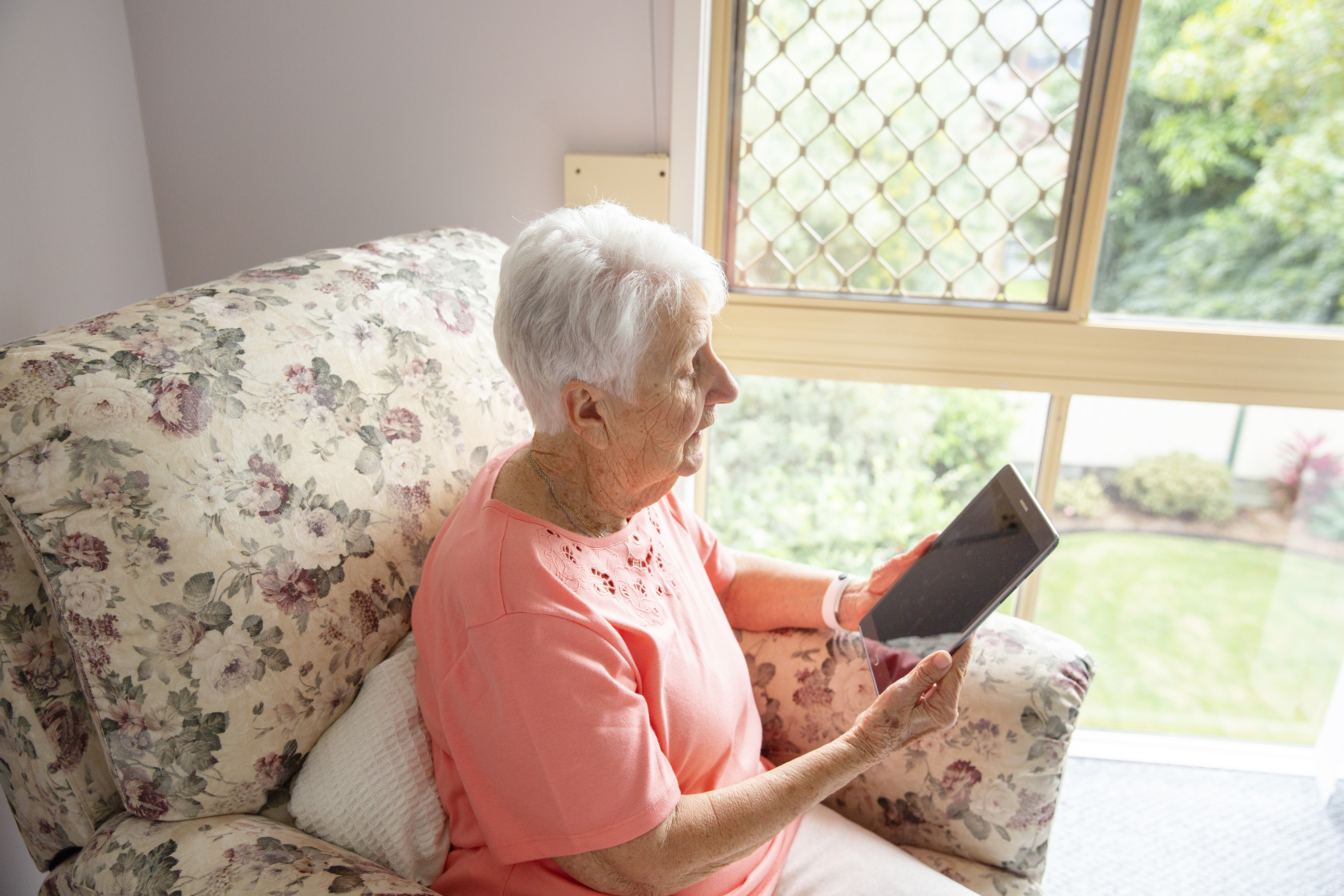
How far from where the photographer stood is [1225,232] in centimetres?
160

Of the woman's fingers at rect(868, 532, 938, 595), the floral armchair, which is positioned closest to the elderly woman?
the floral armchair

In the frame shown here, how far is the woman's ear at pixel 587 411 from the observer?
0.89 metres

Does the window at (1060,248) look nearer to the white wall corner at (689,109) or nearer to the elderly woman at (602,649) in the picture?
the white wall corner at (689,109)

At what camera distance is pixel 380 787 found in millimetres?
867

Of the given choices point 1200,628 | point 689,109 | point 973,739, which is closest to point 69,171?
point 689,109

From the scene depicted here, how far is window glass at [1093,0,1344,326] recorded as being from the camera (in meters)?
1.49

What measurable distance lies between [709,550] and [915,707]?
1.29ft

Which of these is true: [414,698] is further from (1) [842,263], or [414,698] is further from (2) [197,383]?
(1) [842,263]

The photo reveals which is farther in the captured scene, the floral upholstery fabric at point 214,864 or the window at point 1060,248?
the window at point 1060,248

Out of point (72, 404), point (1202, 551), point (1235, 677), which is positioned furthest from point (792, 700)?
point (1235, 677)

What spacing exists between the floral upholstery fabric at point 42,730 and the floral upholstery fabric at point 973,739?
2.74 ft

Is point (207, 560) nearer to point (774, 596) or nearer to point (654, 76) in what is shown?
point (774, 596)

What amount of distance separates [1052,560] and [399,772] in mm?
1597

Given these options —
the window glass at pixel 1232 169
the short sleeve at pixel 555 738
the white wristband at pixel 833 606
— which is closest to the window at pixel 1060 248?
the window glass at pixel 1232 169
